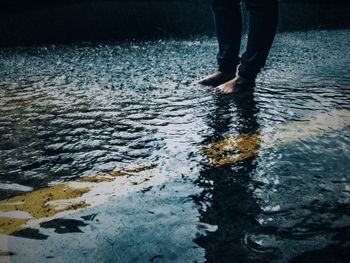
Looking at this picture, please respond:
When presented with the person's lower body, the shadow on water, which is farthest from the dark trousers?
the shadow on water

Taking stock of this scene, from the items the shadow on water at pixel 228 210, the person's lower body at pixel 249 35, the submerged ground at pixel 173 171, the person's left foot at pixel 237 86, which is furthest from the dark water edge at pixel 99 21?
the shadow on water at pixel 228 210

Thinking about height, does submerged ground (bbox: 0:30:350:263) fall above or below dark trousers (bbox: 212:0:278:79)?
below

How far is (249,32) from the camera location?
8.10 ft

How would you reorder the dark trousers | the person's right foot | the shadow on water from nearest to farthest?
the shadow on water, the dark trousers, the person's right foot

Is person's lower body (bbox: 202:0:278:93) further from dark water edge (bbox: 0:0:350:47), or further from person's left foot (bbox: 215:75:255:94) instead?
dark water edge (bbox: 0:0:350:47)

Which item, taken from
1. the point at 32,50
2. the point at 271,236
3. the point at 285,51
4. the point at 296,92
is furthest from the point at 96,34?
the point at 271,236

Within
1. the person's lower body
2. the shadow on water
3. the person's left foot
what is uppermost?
the person's lower body

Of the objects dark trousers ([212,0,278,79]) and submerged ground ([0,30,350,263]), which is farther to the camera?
dark trousers ([212,0,278,79])

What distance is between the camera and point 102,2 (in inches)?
213

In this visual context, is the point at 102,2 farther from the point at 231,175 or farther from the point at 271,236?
the point at 271,236

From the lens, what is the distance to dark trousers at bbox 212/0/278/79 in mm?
2383

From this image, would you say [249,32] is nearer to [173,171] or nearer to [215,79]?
[215,79]

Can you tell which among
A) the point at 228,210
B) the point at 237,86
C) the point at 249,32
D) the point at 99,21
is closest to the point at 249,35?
the point at 249,32

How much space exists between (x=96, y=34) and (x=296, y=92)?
11.8 ft
